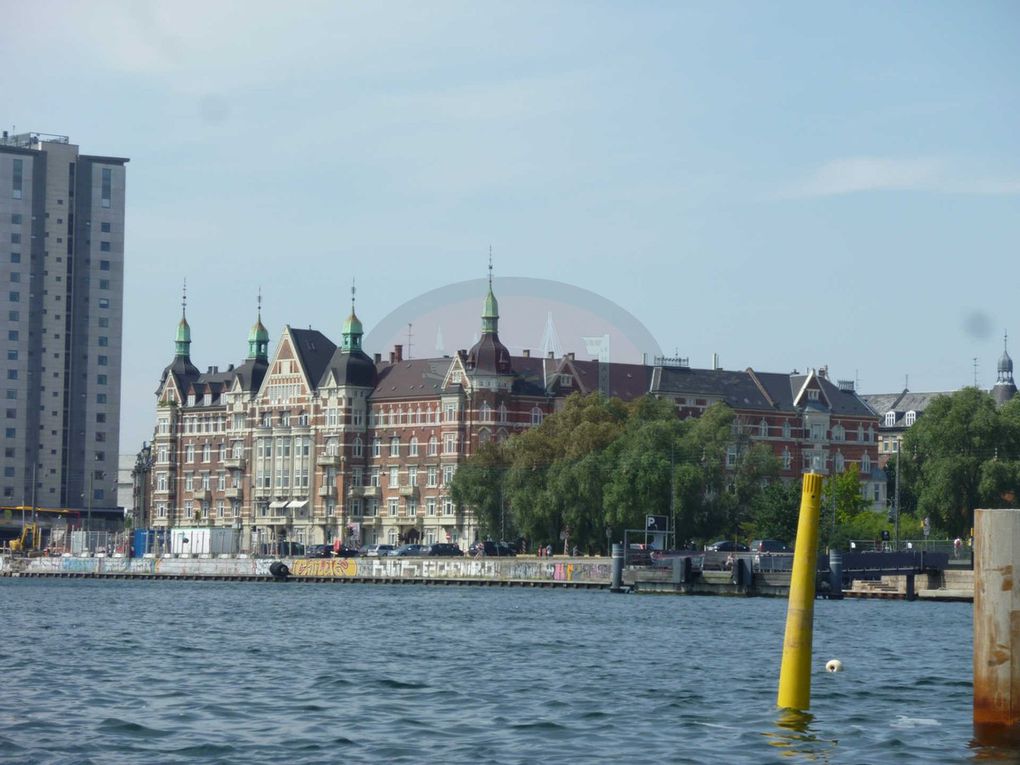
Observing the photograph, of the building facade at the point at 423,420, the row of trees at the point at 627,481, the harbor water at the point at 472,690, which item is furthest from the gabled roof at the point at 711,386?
the harbor water at the point at 472,690

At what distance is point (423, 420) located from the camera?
18025 cm

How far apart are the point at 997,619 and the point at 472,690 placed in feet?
57.9

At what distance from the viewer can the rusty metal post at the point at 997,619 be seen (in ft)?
87.8

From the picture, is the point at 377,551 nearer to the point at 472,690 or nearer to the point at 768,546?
the point at 768,546

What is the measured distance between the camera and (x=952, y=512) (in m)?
127

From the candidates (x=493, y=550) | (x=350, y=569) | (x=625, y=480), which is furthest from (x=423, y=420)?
(x=625, y=480)

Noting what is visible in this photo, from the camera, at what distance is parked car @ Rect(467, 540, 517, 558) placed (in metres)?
150

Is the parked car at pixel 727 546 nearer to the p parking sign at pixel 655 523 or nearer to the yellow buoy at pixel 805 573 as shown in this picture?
the p parking sign at pixel 655 523

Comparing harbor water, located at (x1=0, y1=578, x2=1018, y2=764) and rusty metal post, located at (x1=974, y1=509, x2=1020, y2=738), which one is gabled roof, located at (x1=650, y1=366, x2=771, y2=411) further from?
rusty metal post, located at (x1=974, y1=509, x2=1020, y2=738)

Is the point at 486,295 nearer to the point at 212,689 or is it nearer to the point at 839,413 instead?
the point at 839,413

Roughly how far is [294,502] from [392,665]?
14216 centimetres

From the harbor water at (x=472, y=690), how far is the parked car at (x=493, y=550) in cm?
6913

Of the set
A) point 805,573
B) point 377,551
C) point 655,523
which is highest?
point 655,523

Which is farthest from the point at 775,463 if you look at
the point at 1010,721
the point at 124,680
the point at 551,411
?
the point at 1010,721
